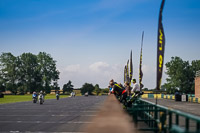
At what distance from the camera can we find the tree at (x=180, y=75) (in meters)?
110

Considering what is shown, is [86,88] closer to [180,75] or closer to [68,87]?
[68,87]

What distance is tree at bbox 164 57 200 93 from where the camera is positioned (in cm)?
11006

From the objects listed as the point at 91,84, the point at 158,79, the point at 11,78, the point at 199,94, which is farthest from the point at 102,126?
the point at 91,84

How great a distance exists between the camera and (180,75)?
10906 cm

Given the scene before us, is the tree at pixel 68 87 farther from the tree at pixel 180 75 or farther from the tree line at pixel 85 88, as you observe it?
→ the tree at pixel 180 75

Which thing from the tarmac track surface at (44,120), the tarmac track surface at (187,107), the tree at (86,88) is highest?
the tree at (86,88)

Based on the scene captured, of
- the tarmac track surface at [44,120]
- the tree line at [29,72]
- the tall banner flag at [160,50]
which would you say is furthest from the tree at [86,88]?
the tall banner flag at [160,50]

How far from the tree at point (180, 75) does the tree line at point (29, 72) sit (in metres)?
45.9

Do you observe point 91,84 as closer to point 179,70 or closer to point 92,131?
point 179,70

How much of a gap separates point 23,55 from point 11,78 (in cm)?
1231

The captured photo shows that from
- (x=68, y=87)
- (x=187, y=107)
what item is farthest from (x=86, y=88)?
(x=187, y=107)

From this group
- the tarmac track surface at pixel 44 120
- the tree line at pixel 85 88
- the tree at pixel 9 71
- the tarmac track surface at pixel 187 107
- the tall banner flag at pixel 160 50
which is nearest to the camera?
the tall banner flag at pixel 160 50

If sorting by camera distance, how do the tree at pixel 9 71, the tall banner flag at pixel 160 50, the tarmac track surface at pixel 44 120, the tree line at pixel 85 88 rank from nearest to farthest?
the tall banner flag at pixel 160 50 → the tarmac track surface at pixel 44 120 → the tree at pixel 9 71 → the tree line at pixel 85 88

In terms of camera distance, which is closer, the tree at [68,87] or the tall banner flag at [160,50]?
the tall banner flag at [160,50]
